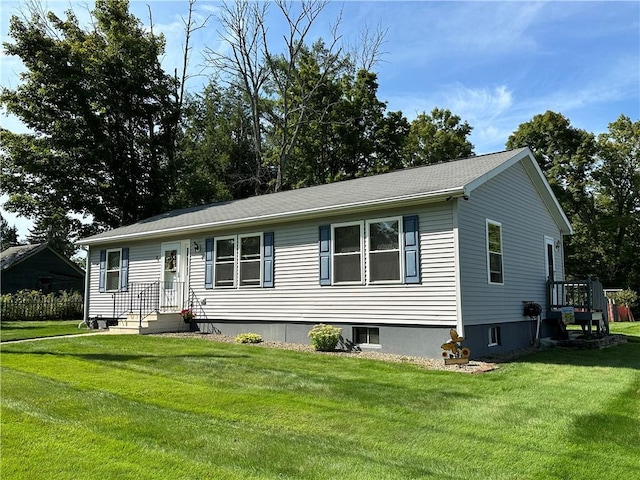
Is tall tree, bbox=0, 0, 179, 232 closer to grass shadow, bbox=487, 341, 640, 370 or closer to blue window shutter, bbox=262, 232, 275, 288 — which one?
blue window shutter, bbox=262, 232, 275, 288

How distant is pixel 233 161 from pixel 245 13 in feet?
31.0

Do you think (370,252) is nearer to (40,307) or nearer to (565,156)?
(40,307)

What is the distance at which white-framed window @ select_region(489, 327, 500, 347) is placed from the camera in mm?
10637

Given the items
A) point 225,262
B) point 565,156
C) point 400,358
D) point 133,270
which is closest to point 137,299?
point 133,270

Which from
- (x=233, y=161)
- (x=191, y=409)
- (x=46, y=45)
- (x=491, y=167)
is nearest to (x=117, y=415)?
(x=191, y=409)

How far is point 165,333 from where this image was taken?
13664mm

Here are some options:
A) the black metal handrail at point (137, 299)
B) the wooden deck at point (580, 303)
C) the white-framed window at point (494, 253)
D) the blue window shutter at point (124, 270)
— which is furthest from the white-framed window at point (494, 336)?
the blue window shutter at point (124, 270)

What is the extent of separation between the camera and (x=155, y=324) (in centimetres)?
1381

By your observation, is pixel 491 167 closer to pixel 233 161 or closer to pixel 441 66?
pixel 441 66

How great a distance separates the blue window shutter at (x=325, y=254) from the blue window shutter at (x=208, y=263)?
3873 millimetres

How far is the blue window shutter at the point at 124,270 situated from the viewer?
15914mm

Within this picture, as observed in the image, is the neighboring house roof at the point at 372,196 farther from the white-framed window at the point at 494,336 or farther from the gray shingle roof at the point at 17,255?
the gray shingle roof at the point at 17,255

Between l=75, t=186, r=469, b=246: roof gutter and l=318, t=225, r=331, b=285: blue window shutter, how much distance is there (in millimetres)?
392

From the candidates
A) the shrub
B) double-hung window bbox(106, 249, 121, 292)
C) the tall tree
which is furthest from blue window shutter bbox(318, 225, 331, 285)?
the shrub
